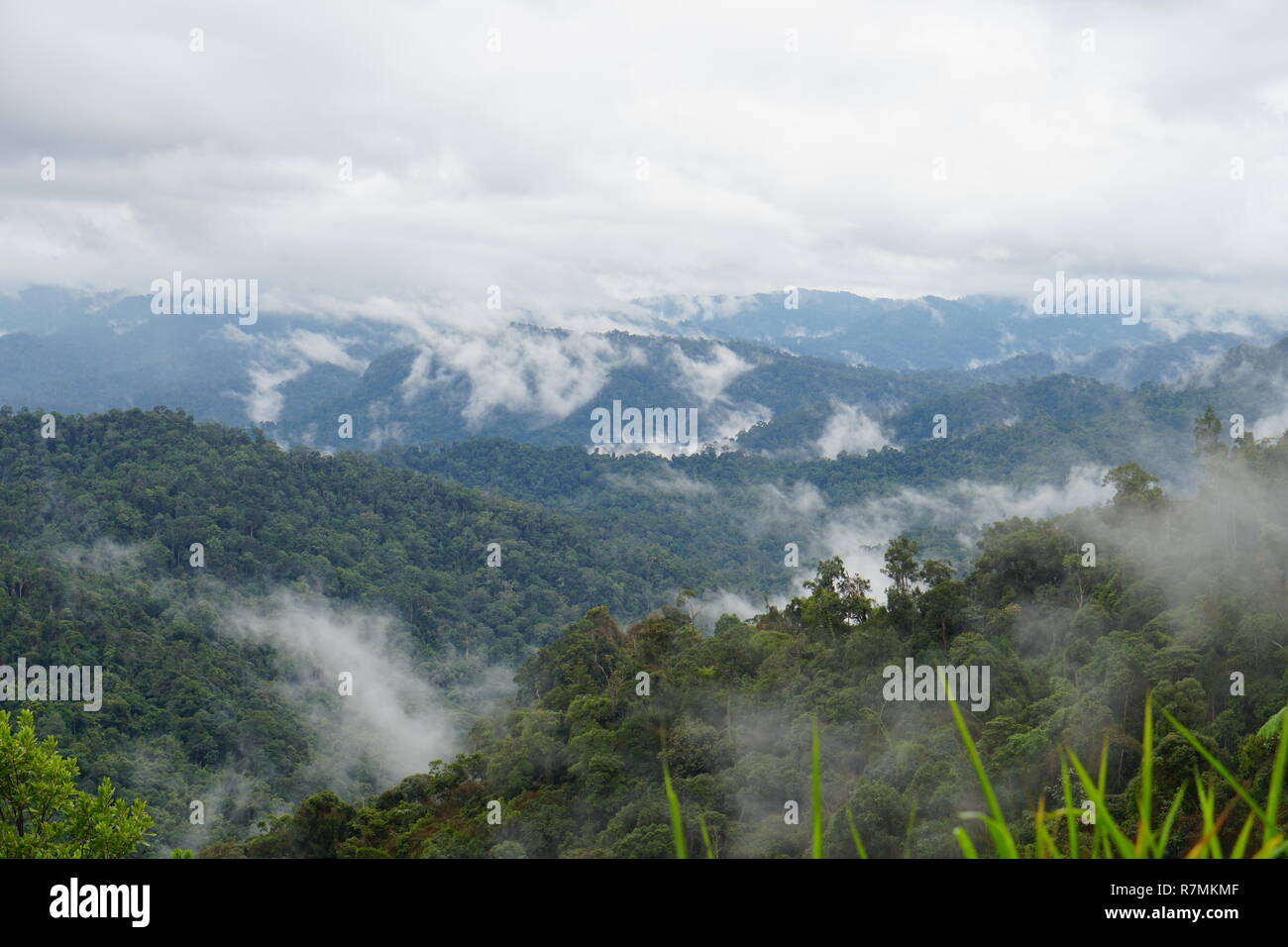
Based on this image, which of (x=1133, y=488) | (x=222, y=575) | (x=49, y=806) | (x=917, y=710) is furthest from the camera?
(x=222, y=575)

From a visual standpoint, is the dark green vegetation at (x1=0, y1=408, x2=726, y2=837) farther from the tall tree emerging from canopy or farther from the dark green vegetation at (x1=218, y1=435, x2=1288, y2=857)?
the tall tree emerging from canopy

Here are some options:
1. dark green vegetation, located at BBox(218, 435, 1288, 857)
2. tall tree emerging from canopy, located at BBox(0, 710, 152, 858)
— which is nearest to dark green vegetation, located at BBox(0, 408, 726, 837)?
dark green vegetation, located at BBox(218, 435, 1288, 857)

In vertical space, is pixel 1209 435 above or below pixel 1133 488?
above

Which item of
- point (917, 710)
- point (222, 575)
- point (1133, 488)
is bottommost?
point (917, 710)

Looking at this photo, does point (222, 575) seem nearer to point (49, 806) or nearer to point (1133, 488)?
point (1133, 488)

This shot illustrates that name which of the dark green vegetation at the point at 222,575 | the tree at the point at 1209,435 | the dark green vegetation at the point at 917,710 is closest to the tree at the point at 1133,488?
the dark green vegetation at the point at 917,710

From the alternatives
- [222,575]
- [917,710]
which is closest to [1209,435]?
[917,710]

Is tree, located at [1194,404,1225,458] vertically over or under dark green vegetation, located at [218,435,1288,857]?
over

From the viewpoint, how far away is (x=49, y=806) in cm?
1241

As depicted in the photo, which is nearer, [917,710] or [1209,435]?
[917,710]

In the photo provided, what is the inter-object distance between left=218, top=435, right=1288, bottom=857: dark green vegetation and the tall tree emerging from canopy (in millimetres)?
8290

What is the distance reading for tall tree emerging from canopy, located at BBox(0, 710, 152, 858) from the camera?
11.8 m

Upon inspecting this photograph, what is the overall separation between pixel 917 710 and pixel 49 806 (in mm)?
18809
